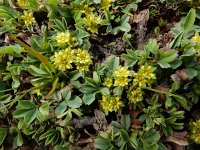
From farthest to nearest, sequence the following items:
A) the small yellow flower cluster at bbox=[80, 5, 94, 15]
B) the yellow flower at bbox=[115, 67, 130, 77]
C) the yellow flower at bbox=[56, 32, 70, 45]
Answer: the small yellow flower cluster at bbox=[80, 5, 94, 15] → the yellow flower at bbox=[56, 32, 70, 45] → the yellow flower at bbox=[115, 67, 130, 77]

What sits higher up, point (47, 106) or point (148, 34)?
point (148, 34)

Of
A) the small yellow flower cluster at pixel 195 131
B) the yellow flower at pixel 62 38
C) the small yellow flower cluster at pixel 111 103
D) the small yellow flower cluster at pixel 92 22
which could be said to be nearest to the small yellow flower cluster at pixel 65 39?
the yellow flower at pixel 62 38

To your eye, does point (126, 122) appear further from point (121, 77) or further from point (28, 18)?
point (28, 18)

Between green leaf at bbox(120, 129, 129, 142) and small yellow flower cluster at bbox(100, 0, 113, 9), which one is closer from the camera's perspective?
green leaf at bbox(120, 129, 129, 142)

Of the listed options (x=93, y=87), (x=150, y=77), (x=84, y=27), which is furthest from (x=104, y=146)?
(x=84, y=27)

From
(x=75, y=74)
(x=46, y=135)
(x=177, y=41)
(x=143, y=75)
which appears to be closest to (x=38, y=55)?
(x=75, y=74)

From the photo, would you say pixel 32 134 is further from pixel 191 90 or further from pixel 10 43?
pixel 191 90

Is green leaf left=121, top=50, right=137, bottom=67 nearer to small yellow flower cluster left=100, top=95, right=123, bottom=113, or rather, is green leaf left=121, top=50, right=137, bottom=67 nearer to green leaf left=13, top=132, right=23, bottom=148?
small yellow flower cluster left=100, top=95, right=123, bottom=113

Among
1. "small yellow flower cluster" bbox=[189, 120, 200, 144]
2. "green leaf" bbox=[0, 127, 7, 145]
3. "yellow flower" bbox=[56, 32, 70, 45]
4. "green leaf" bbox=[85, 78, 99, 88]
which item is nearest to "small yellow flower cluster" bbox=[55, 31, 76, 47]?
"yellow flower" bbox=[56, 32, 70, 45]

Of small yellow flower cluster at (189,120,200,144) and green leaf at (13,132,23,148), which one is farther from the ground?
small yellow flower cluster at (189,120,200,144)
